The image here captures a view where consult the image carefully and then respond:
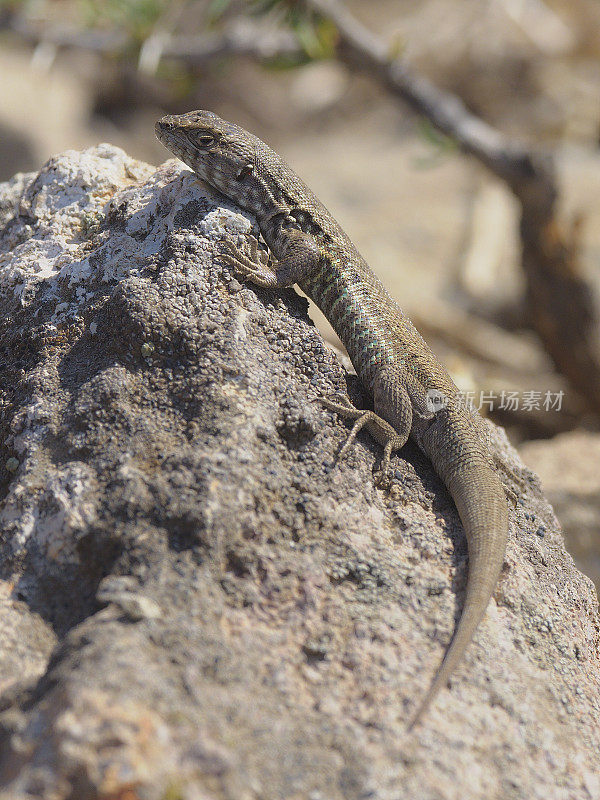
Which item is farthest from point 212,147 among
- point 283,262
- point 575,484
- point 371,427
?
point 575,484

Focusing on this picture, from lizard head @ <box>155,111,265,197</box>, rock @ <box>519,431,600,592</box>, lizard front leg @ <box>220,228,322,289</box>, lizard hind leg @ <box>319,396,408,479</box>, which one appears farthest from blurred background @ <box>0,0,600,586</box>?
lizard head @ <box>155,111,265,197</box>

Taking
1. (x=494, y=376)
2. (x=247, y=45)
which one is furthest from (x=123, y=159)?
(x=494, y=376)

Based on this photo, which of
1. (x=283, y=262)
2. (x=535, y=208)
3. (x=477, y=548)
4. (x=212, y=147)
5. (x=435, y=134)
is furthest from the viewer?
(x=435, y=134)

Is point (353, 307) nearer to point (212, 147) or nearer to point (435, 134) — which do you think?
point (212, 147)

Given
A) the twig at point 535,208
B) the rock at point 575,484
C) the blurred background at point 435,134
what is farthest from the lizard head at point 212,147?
the twig at point 535,208

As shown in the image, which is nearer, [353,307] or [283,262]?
[283,262]

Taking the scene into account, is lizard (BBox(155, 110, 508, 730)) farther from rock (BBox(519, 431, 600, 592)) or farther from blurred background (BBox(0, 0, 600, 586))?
blurred background (BBox(0, 0, 600, 586))
